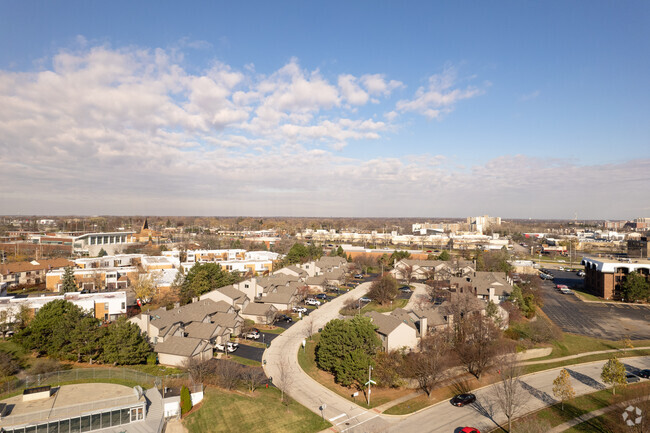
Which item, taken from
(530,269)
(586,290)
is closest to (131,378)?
(586,290)

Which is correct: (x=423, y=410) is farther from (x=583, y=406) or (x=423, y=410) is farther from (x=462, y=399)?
(x=583, y=406)

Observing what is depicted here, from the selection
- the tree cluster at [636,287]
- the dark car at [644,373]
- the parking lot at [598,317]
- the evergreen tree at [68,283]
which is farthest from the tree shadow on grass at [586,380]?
the evergreen tree at [68,283]

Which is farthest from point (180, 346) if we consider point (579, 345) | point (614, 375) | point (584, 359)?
point (579, 345)

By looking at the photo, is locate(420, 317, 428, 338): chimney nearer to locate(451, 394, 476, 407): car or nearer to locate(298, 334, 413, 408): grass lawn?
locate(298, 334, 413, 408): grass lawn

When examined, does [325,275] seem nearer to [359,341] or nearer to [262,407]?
[359,341]

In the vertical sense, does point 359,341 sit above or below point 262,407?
above

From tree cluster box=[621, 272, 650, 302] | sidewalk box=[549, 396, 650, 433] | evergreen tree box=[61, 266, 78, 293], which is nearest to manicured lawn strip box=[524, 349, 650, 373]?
sidewalk box=[549, 396, 650, 433]
